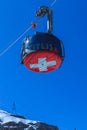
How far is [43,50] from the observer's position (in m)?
9.57

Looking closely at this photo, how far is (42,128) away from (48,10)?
147 meters

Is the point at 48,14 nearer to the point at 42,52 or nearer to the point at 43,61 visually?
the point at 42,52

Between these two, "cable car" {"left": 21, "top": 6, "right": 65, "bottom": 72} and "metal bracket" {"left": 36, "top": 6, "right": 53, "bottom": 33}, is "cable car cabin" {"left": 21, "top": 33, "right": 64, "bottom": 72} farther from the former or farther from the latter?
"metal bracket" {"left": 36, "top": 6, "right": 53, "bottom": 33}

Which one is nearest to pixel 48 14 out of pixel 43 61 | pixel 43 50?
pixel 43 50

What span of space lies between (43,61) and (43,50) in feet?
1.62

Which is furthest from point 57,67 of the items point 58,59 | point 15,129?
point 15,129

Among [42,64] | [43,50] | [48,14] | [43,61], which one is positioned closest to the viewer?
[43,50]

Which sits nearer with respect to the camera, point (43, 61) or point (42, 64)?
point (43, 61)

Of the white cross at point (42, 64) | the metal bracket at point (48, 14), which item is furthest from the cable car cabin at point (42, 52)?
the metal bracket at point (48, 14)

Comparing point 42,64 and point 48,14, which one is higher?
point 48,14

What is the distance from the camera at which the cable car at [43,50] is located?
966cm

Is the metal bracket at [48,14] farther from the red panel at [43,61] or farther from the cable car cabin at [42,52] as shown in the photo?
the red panel at [43,61]

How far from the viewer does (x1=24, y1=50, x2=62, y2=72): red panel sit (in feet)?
31.9

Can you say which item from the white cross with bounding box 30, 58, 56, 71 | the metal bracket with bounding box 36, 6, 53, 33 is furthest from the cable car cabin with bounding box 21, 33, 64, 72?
the metal bracket with bounding box 36, 6, 53, 33
